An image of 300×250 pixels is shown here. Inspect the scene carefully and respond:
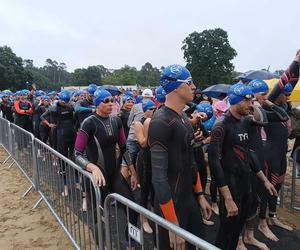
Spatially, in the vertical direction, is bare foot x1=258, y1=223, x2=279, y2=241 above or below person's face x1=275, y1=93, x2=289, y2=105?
below

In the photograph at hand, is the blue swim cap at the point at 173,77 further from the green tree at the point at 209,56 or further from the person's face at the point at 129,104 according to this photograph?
the green tree at the point at 209,56

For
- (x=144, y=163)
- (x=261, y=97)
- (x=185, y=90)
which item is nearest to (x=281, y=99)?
(x=261, y=97)

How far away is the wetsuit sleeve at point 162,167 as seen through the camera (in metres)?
2.38

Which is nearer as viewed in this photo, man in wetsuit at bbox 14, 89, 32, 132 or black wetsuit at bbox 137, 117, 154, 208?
black wetsuit at bbox 137, 117, 154, 208

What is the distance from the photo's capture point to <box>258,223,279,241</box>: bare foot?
447 centimetres

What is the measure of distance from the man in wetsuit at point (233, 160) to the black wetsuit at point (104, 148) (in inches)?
47.7

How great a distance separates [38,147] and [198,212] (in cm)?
397

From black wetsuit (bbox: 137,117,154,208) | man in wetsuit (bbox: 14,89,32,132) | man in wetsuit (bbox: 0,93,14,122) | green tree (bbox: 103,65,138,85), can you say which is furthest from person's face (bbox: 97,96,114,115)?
A: green tree (bbox: 103,65,138,85)

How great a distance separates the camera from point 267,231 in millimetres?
4566

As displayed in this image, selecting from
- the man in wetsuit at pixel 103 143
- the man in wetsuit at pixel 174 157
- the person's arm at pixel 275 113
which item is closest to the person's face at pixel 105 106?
the man in wetsuit at pixel 103 143

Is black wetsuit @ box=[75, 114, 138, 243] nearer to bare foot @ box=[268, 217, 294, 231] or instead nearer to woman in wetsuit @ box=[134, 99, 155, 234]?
woman in wetsuit @ box=[134, 99, 155, 234]

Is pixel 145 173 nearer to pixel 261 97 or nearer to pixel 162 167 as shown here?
pixel 162 167

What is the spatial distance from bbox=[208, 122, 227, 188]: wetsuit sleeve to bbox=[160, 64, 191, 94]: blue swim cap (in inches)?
39.6

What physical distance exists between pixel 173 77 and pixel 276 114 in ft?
7.98
